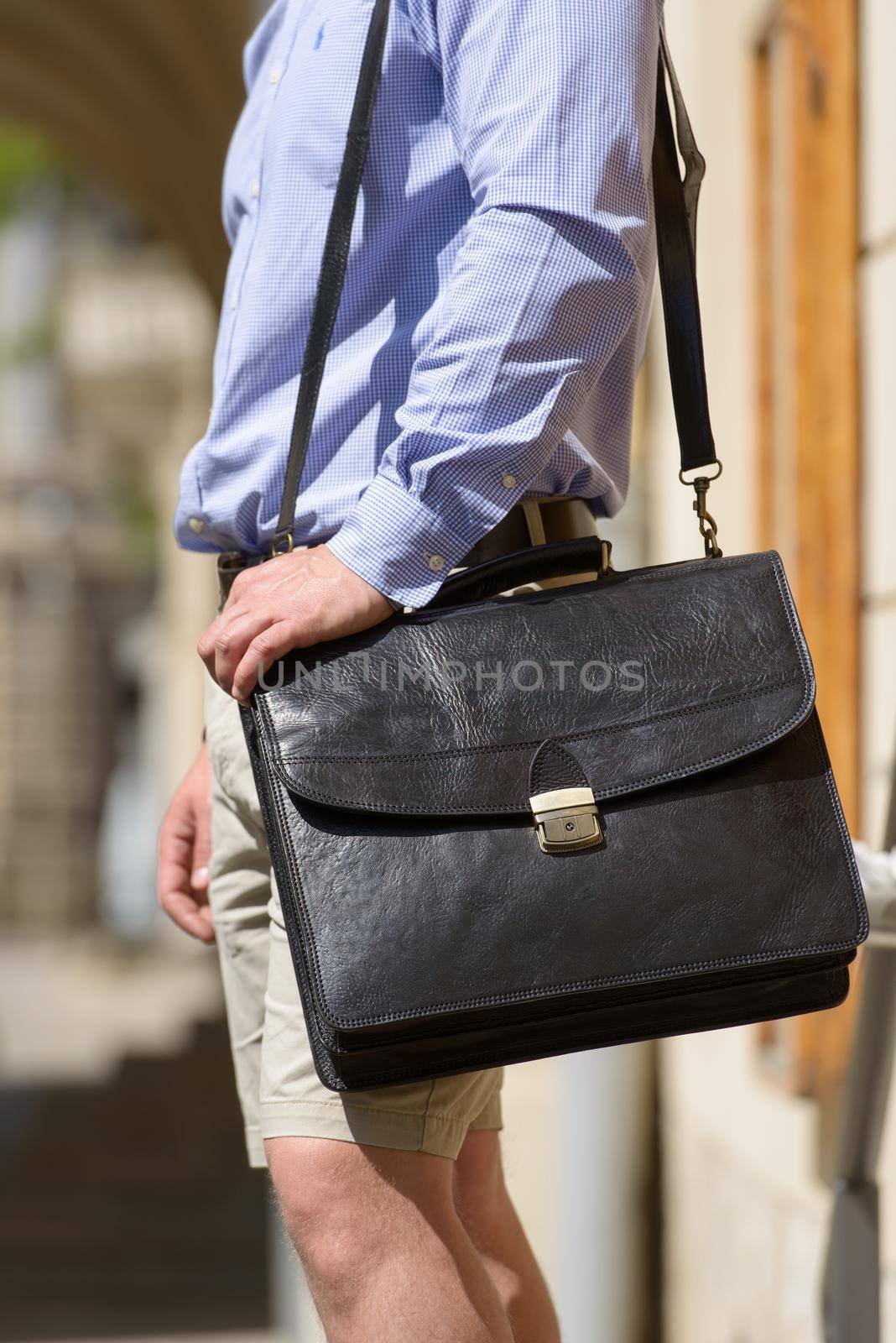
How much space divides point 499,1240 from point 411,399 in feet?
2.84

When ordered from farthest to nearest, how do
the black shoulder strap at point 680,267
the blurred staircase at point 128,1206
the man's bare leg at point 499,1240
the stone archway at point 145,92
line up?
the stone archway at point 145,92 → the blurred staircase at point 128,1206 → the man's bare leg at point 499,1240 → the black shoulder strap at point 680,267

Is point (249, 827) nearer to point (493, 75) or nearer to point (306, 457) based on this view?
point (306, 457)

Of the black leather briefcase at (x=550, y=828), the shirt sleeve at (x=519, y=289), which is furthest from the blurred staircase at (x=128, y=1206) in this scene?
the shirt sleeve at (x=519, y=289)

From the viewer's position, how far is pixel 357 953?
1172 mm

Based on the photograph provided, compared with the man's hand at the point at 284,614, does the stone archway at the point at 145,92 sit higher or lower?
higher

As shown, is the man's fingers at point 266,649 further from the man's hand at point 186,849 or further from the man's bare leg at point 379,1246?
the man's hand at point 186,849

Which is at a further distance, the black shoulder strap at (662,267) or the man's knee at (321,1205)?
the black shoulder strap at (662,267)

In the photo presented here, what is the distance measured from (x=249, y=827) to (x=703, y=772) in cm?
49

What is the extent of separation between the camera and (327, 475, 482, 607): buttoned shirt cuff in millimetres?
1265

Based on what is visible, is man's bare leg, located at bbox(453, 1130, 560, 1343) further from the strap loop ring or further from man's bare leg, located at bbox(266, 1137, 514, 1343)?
the strap loop ring

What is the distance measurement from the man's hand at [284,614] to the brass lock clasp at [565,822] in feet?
0.71

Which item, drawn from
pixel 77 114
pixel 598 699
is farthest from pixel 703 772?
pixel 77 114

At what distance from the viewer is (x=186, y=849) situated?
1.77 meters

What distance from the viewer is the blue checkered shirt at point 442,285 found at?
1271 mm
